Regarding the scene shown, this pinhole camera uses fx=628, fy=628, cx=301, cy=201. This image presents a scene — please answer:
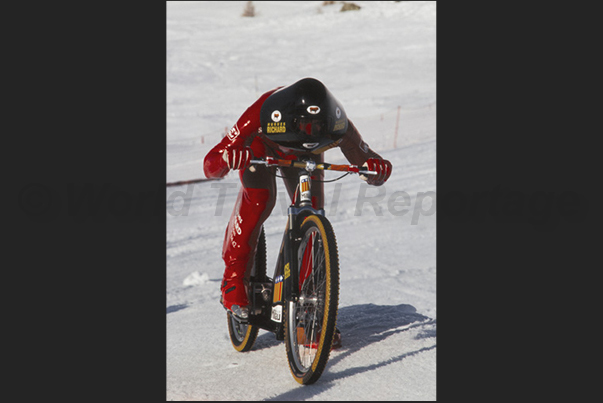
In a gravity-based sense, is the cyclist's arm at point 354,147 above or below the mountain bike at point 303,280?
above

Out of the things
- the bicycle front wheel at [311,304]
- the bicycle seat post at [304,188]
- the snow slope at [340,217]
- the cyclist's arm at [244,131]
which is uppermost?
the cyclist's arm at [244,131]

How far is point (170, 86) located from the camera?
2842cm

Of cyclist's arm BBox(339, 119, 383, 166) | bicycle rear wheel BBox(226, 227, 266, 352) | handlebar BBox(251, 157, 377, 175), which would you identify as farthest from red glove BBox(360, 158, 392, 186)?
bicycle rear wheel BBox(226, 227, 266, 352)

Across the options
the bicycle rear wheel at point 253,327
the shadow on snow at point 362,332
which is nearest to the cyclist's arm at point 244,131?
the bicycle rear wheel at point 253,327

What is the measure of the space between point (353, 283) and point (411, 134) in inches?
414

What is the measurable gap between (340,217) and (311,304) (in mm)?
7564

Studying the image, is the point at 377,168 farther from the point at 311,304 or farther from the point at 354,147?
the point at 311,304

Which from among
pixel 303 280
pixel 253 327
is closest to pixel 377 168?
pixel 303 280

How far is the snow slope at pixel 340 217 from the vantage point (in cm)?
414

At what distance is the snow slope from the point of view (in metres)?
4.14

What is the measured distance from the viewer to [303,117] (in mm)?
4000

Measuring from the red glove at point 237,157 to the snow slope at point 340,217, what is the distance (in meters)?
1.42

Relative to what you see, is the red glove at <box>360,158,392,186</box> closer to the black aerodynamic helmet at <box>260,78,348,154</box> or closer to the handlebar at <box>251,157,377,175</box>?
the handlebar at <box>251,157,377,175</box>

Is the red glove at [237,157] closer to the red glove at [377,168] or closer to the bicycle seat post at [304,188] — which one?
the bicycle seat post at [304,188]
